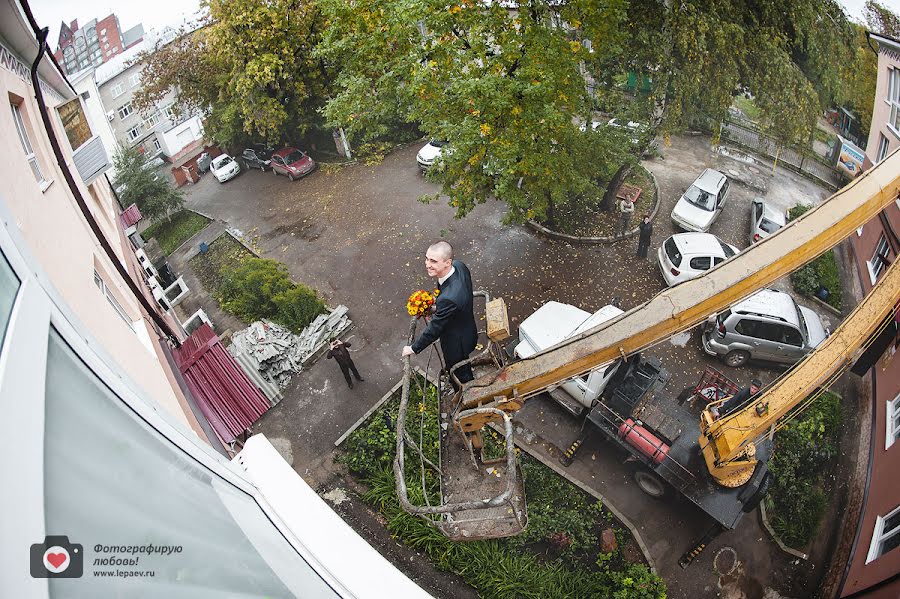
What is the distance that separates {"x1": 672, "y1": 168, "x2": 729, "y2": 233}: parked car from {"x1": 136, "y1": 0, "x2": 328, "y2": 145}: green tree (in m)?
14.2

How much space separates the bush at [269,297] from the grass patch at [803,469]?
11925 mm

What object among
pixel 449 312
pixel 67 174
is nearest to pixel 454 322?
pixel 449 312

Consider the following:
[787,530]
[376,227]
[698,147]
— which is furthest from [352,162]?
[787,530]

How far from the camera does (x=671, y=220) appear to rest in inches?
685

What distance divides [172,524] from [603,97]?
51.5ft

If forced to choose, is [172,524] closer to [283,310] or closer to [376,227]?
[283,310]

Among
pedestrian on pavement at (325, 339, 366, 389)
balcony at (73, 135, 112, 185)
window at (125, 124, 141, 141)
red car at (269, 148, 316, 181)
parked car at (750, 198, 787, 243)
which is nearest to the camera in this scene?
balcony at (73, 135, 112, 185)

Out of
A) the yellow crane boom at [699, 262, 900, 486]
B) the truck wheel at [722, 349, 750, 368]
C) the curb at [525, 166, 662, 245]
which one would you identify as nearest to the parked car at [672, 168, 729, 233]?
the curb at [525, 166, 662, 245]

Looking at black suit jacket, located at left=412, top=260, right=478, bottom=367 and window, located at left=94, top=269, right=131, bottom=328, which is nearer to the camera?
black suit jacket, located at left=412, top=260, right=478, bottom=367

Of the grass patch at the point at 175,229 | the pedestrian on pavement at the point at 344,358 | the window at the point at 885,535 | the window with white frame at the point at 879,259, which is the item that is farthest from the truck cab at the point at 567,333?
the grass patch at the point at 175,229

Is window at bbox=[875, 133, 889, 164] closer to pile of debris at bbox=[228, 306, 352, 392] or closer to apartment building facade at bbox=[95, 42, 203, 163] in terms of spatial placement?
pile of debris at bbox=[228, 306, 352, 392]

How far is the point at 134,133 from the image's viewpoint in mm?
26562

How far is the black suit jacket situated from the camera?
630cm

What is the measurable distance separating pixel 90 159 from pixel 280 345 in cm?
616
